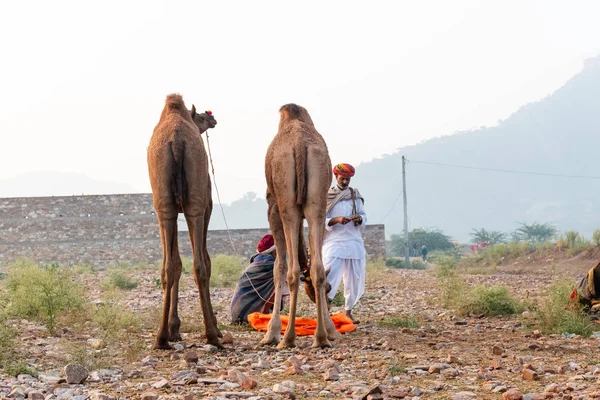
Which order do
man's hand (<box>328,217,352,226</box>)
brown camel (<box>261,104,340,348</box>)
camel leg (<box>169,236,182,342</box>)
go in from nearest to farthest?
camel leg (<box>169,236,182,342</box>), brown camel (<box>261,104,340,348</box>), man's hand (<box>328,217,352,226</box>)

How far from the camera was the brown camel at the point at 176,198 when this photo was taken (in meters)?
7.10

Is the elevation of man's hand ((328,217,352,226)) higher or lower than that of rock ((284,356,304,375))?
higher

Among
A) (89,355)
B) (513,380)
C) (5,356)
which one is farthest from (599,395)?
(5,356)

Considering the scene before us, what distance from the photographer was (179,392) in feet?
16.8

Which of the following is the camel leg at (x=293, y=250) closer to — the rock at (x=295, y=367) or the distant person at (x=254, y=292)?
the rock at (x=295, y=367)

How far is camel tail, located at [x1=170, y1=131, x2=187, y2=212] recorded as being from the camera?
7.12m

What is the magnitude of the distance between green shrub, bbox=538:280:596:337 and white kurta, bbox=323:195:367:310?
2.29 metres

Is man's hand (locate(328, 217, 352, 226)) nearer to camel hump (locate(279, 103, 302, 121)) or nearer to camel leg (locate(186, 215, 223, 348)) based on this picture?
camel hump (locate(279, 103, 302, 121))

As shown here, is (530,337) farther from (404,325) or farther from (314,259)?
(314,259)

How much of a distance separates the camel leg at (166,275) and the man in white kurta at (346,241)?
2943mm

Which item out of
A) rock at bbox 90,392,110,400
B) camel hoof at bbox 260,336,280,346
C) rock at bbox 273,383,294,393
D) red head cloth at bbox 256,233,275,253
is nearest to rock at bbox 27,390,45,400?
rock at bbox 90,392,110,400

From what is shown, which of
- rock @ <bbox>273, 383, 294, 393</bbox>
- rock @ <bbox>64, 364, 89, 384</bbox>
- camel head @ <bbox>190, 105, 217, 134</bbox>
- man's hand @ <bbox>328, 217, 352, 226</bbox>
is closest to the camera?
rock @ <bbox>273, 383, 294, 393</bbox>

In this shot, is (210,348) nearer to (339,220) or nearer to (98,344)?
(98,344)

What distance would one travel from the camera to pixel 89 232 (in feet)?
108
